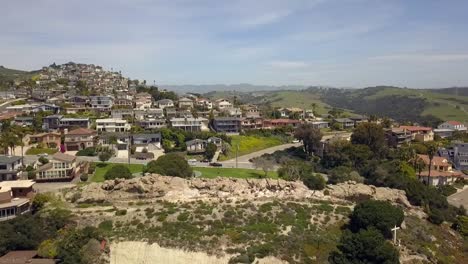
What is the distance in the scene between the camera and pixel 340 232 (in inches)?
1682

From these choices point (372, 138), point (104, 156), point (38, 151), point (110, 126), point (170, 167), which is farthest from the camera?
point (110, 126)

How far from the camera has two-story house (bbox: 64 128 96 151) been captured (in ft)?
243

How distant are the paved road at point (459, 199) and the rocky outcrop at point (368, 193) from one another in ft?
39.9

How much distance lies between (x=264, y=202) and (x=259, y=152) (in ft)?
113

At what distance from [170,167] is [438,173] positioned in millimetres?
44944

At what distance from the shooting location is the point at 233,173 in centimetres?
6353

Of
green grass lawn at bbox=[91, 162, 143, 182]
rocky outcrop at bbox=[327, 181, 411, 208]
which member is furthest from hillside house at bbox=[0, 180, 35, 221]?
rocky outcrop at bbox=[327, 181, 411, 208]

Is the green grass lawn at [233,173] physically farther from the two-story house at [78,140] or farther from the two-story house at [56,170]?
the two-story house at [78,140]

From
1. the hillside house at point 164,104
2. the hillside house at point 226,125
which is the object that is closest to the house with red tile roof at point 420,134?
the hillside house at point 226,125

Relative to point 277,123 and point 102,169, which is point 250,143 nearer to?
point 277,123

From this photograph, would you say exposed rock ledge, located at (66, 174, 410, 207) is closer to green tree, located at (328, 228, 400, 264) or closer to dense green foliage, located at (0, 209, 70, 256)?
dense green foliage, located at (0, 209, 70, 256)

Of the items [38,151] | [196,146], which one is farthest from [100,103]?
[196,146]

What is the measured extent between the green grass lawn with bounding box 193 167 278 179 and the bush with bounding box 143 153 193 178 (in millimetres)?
4049

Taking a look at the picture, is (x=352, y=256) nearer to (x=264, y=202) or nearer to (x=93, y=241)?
(x=264, y=202)
